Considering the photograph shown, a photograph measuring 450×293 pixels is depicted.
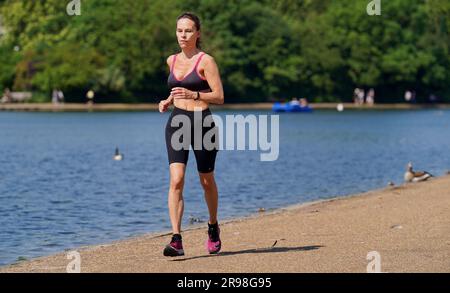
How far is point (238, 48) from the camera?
343 ft

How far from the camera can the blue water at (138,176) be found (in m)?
17.5

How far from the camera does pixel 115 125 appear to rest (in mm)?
65375

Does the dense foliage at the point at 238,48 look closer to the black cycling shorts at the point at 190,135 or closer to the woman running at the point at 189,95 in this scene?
the woman running at the point at 189,95

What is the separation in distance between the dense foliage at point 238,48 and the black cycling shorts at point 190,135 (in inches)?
3270

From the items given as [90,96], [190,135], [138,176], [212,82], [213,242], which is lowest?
[90,96]

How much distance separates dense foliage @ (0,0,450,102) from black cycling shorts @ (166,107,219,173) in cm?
8306

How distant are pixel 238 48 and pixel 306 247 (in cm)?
9293

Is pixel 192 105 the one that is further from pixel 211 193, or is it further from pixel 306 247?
pixel 306 247

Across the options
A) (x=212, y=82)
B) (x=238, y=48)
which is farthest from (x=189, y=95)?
(x=238, y=48)

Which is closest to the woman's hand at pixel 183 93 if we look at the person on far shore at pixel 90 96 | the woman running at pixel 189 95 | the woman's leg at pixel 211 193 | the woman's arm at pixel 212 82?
the woman running at pixel 189 95

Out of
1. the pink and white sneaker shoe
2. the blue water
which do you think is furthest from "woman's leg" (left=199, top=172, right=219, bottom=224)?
the blue water

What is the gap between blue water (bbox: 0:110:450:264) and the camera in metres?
17.5

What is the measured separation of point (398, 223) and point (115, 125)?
51.7m
